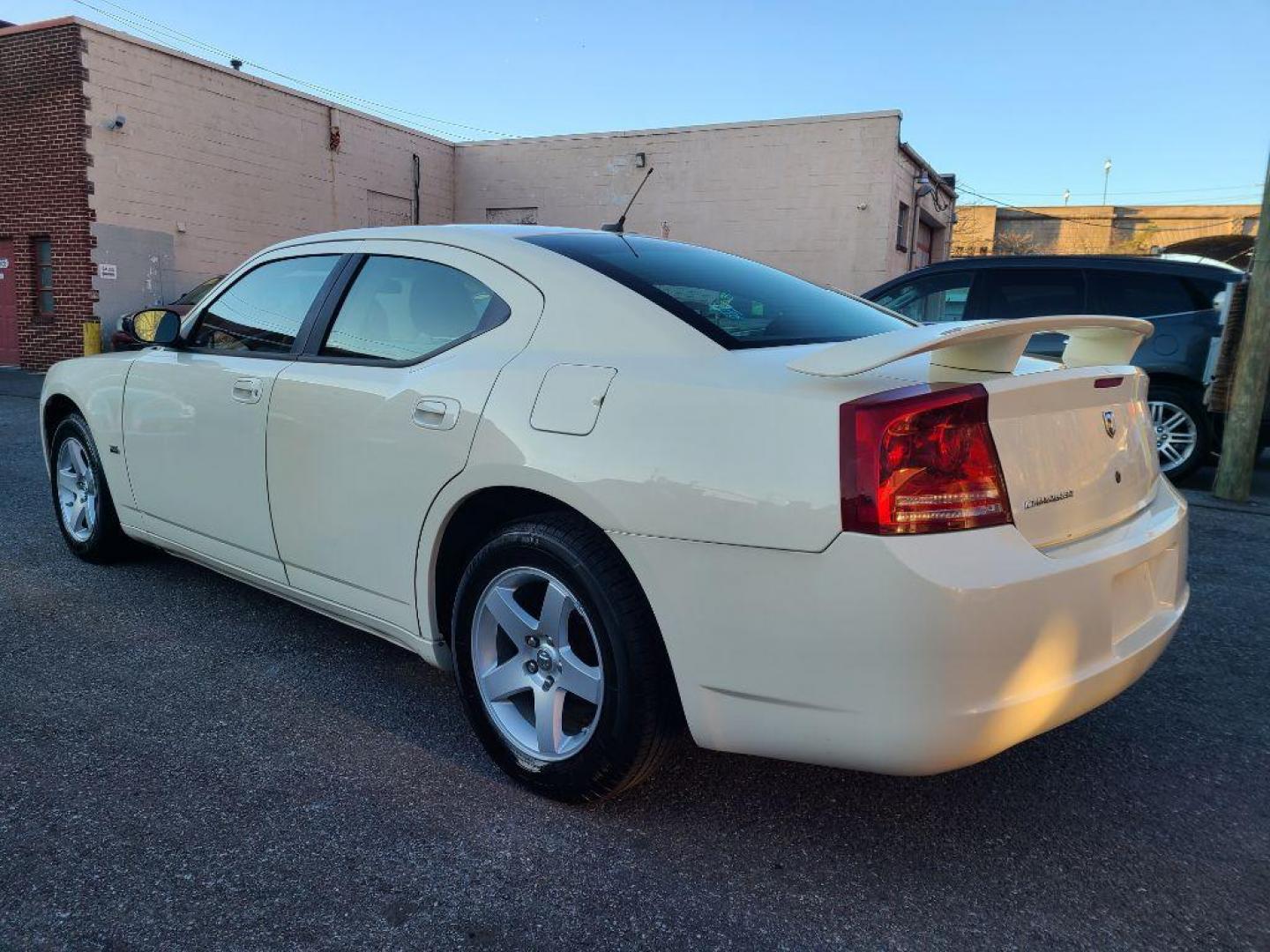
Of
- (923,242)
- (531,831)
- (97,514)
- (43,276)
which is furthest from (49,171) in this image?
(923,242)

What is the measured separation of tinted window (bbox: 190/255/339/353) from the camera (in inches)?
130

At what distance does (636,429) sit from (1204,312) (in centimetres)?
675

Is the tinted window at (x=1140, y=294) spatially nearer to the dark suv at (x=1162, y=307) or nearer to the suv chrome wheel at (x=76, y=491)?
the dark suv at (x=1162, y=307)

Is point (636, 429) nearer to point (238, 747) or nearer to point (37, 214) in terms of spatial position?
point (238, 747)

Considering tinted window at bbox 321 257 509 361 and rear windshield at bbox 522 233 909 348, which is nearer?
rear windshield at bbox 522 233 909 348

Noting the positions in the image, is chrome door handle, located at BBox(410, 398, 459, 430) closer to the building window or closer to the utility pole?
the utility pole

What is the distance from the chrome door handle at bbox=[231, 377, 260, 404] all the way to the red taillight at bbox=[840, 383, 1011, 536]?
2.13 metres

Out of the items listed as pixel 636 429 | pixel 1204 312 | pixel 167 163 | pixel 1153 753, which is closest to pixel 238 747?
pixel 636 429

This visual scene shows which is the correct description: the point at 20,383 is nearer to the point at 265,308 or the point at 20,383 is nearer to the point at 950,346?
the point at 265,308

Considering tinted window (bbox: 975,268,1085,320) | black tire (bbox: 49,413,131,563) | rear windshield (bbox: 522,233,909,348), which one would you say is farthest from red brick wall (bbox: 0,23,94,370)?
rear windshield (bbox: 522,233,909,348)

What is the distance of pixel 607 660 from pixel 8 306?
17600 millimetres

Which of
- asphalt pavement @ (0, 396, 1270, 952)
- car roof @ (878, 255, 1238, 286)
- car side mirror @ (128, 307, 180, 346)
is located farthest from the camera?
car roof @ (878, 255, 1238, 286)

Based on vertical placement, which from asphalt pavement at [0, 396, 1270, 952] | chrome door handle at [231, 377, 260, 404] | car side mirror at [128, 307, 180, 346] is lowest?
asphalt pavement at [0, 396, 1270, 952]

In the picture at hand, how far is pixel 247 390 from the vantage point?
3.23 metres
